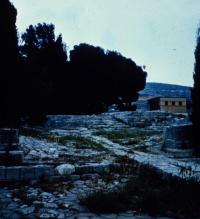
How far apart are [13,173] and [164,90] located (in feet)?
184

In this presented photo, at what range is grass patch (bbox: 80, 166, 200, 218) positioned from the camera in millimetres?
4211

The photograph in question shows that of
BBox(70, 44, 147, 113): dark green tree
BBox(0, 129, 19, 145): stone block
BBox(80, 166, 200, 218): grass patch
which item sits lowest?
BBox(80, 166, 200, 218): grass patch

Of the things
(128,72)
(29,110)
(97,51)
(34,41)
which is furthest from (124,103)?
(29,110)

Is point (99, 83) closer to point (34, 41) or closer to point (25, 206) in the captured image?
point (34, 41)

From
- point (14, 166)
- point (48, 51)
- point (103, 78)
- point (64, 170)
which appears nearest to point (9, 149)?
point (14, 166)

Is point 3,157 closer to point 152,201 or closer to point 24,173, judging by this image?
point 24,173

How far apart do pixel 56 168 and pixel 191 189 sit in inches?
109

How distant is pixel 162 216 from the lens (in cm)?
409

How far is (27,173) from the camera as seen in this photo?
19.3 ft

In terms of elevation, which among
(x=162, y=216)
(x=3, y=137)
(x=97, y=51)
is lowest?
(x=162, y=216)

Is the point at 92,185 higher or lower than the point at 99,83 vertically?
lower

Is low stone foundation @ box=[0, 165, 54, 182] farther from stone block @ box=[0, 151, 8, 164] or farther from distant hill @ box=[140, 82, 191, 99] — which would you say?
distant hill @ box=[140, 82, 191, 99]

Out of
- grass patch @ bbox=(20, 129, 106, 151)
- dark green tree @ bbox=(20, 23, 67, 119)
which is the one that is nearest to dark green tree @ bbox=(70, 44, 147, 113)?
dark green tree @ bbox=(20, 23, 67, 119)

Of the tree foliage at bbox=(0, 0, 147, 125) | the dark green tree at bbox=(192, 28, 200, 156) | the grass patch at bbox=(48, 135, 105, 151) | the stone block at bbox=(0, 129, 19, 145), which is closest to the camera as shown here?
the stone block at bbox=(0, 129, 19, 145)
